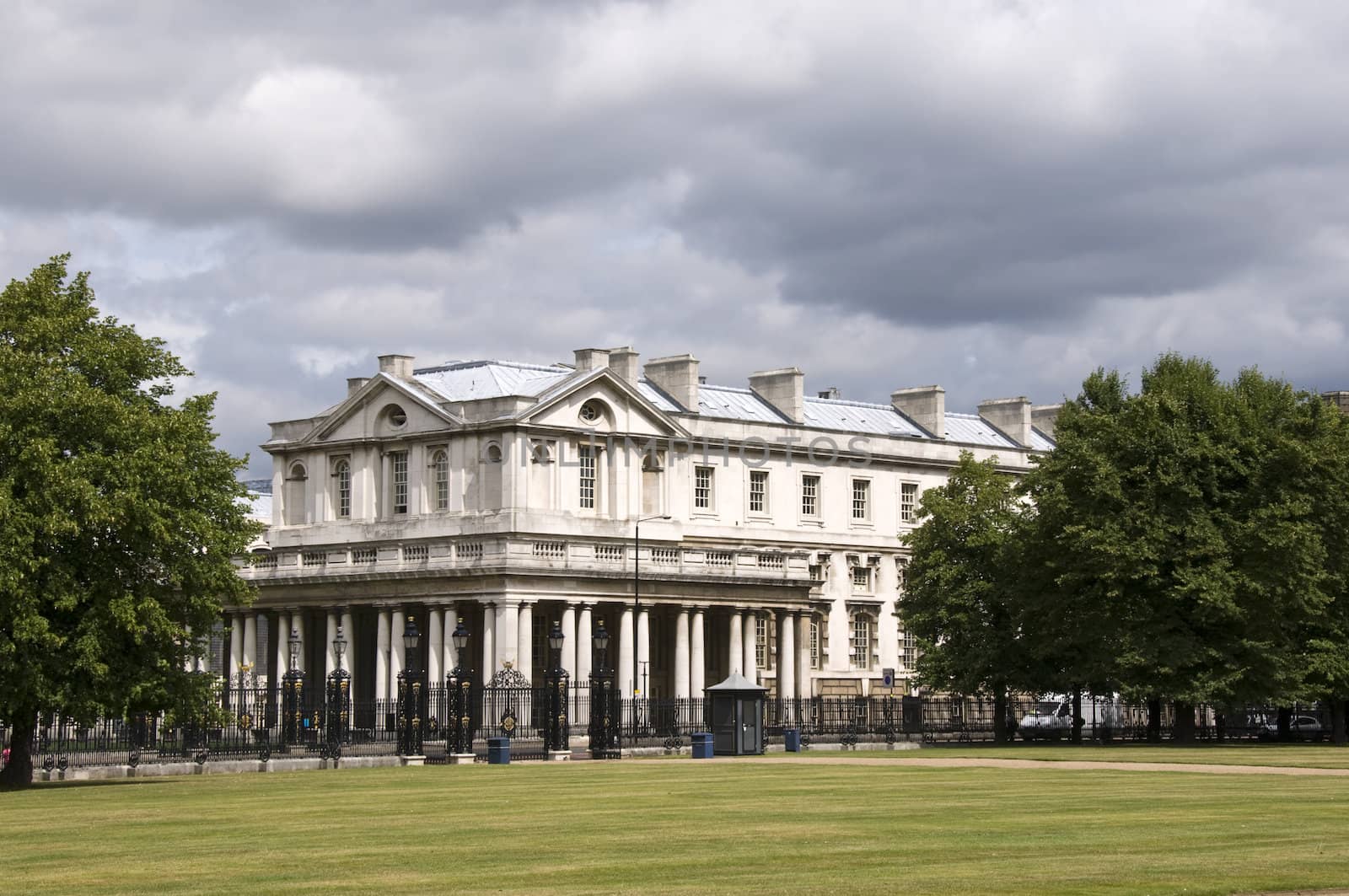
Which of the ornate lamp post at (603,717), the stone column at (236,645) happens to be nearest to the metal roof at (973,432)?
the stone column at (236,645)

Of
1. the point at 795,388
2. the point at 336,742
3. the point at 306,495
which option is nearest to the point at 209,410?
the point at 336,742

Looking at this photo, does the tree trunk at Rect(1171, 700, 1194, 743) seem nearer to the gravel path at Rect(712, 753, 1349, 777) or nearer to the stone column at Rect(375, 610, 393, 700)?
the gravel path at Rect(712, 753, 1349, 777)

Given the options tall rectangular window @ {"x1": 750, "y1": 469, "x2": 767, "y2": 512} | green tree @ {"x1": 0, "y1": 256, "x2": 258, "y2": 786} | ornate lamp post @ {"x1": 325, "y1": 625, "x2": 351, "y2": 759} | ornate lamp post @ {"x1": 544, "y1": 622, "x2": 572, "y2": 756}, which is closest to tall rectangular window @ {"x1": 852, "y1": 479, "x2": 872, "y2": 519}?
tall rectangular window @ {"x1": 750, "y1": 469, "x2": 767, "y2": 512}

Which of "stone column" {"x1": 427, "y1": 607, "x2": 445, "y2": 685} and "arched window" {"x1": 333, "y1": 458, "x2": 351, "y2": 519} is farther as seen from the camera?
"arched window" {"x1": 333, "y1": 458, "x2": 351, "y2": 519}

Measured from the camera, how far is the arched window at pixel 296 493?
344 ft

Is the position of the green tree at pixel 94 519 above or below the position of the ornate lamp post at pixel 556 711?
above

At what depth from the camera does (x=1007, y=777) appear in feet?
144

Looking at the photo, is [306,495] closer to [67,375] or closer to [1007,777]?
[67,375]

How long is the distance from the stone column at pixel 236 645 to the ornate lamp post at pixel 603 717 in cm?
3411

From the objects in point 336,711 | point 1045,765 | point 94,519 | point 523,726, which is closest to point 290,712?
A: point 336,711

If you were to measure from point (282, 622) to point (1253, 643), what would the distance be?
148 ft

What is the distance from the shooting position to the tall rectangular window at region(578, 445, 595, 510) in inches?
3898

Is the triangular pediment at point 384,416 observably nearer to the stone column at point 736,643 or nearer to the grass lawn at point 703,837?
the stone column at point 736,643

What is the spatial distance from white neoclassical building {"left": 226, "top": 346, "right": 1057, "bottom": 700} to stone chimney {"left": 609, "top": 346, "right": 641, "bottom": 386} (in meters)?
0.14
